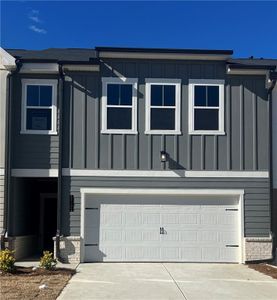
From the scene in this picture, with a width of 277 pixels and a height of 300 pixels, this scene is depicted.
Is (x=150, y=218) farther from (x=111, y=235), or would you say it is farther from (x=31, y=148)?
(x=31, y=148)

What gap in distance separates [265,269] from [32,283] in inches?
256

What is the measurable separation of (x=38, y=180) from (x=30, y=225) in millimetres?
1614

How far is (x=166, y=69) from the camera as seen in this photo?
1581 centimetres

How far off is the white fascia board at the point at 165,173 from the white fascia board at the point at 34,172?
34cm

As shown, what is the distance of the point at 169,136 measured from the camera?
1557 centimetres

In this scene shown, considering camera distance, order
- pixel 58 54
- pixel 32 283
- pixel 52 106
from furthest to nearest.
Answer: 1. pixel 58 54
2. pixel 52 106
3. pixel 32 283

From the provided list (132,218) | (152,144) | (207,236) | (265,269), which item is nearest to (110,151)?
(152,144)

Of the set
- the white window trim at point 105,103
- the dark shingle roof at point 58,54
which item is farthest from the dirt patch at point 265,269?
the dark shingle roof at point 58,54

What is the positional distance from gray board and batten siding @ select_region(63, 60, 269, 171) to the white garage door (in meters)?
1.09

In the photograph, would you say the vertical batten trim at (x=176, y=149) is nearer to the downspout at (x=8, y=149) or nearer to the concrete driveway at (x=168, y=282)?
the concrete driveway at (x=168, y=282)

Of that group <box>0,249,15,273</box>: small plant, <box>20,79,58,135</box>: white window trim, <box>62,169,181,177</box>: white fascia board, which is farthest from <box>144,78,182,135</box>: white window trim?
<box>0,249,15,273</box>: small plant

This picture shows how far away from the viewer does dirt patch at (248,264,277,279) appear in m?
13.0

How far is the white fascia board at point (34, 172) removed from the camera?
15.3 metres

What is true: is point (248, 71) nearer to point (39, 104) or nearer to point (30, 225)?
point (39, 104)
